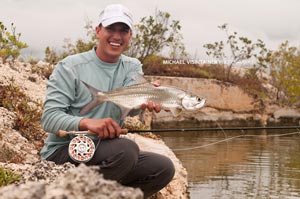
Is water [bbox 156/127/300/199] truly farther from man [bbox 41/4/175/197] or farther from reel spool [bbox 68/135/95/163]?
reel spool [bbox 68/135/95/163]

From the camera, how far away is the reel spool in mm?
3887

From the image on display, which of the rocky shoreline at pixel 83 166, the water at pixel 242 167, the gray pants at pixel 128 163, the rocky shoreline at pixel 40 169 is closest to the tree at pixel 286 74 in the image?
the rocky shoreline at pixel 83 166

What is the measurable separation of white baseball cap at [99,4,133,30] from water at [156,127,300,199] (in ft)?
11.5

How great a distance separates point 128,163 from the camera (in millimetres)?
3955

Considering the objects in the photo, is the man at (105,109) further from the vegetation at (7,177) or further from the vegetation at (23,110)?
the vegetation at (23,110)

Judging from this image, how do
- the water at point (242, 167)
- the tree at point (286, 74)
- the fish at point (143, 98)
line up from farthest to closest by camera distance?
the tree at point (286, 74) → the water at point (242, 167) → the fish at point (143, 98)

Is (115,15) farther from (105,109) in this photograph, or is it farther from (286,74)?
(286,74)

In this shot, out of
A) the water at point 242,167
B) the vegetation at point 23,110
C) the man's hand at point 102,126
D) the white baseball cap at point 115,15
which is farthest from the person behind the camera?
the water at point 242,167

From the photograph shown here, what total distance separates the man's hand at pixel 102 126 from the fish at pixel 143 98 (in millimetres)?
215

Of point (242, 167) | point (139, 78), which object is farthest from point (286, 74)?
point (139, 78)

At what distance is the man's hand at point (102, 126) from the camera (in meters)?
3.76

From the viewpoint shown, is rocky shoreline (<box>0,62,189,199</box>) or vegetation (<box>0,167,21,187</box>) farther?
vegetation (<box>0,167,21,187</box>)

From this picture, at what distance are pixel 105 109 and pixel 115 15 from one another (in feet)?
2.64

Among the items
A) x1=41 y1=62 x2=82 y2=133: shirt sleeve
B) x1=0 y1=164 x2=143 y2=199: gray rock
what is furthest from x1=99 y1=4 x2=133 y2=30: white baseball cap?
x1=0 y1=164 x2=143 y2=199: gray rock
